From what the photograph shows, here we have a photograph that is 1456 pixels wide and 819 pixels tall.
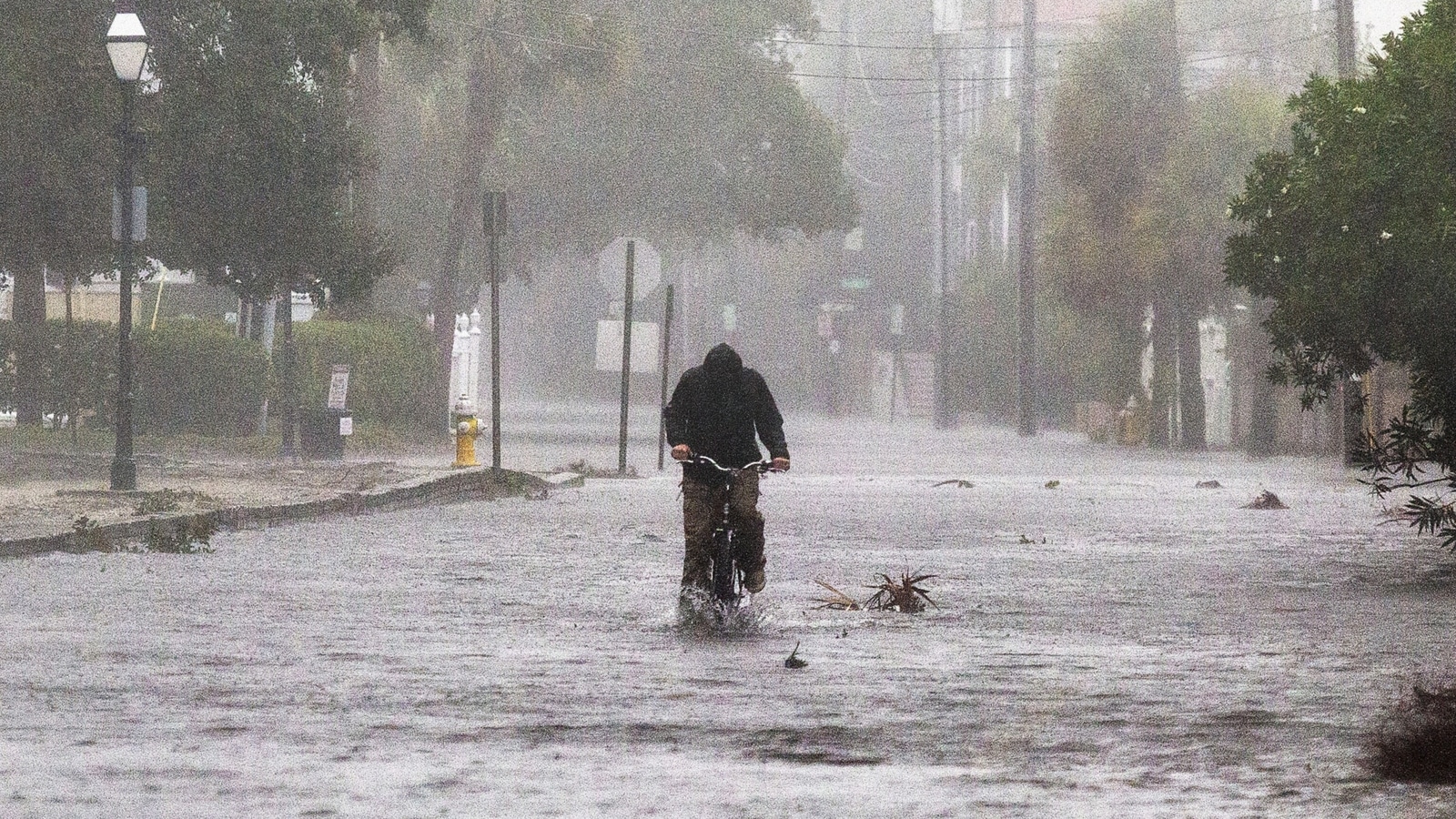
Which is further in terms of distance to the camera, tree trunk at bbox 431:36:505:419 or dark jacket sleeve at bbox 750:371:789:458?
tree trunk at bbox 431:36:505:419

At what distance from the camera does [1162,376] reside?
5522cm

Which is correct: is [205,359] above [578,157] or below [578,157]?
below

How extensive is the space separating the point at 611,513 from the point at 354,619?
445 inches

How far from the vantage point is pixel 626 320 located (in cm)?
3278

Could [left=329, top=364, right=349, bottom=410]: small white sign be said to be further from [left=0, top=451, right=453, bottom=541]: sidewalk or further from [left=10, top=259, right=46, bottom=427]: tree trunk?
[left=10, top=259, right=46, bottom=427]: tree trunk

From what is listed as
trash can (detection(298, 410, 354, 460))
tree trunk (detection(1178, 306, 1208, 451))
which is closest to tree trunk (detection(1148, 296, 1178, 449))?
tree trunk (detection(1178, 306, 1208, 451))

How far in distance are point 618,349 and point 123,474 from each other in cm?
1576

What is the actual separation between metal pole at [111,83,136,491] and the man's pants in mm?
11170

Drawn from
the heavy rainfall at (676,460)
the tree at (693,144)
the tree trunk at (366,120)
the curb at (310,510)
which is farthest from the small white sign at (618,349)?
the tree at (693,144)

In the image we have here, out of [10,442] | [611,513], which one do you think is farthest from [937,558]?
[10,442]

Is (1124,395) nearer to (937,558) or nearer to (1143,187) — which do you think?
(1143,187)

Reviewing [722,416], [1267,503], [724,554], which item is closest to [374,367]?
[1267,503]

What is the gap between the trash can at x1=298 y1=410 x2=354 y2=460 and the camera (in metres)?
34.0

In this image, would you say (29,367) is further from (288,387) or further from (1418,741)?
(1418,741)
